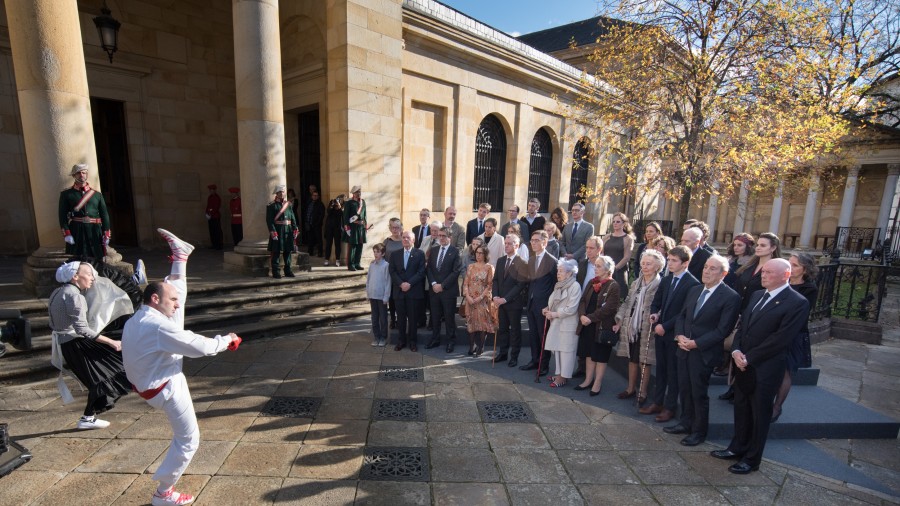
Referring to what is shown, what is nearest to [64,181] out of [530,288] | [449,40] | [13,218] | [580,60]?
[13,218]

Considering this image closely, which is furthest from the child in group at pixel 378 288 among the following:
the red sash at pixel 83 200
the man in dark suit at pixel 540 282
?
the red sash at pixel 83 200

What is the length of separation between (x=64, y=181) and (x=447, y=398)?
268 inches

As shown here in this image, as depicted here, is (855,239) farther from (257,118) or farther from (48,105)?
(48,105)

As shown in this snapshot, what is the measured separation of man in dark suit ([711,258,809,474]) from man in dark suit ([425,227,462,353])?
149 inches

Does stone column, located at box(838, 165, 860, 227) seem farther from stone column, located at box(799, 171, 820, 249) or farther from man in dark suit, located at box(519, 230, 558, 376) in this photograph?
man in dark suit, located at box(519, 230, 558, 376)

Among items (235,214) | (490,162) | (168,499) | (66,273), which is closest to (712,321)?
(168,499)

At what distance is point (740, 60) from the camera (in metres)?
9.22

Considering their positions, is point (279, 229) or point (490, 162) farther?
point (490, 162)

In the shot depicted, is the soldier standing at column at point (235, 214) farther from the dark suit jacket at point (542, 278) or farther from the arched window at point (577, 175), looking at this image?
the arched window at point (577, 175)

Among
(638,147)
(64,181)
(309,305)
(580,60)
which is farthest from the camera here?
(580,60)

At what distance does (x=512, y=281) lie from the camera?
594cm

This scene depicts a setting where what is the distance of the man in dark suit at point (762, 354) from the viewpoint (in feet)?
11.4

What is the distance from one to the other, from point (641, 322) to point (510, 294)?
181 cm

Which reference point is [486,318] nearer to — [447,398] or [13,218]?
[447,398]
